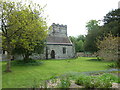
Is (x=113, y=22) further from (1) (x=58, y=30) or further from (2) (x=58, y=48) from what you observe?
(1) (x=58, y=30)

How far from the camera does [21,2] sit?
41.6 feet

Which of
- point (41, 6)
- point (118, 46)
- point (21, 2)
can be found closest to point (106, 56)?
point (118, 46)

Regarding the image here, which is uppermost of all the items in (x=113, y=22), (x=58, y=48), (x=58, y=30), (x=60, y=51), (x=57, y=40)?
(x=58, y=30)

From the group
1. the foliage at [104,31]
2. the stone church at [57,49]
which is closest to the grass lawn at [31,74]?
the foliage at [104,31]

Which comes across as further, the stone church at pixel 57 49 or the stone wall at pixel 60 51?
the stone wall at pixel 60 51

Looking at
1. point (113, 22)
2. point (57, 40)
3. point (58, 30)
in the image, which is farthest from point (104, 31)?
point (58, 30)

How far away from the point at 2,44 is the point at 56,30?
97.8 feet

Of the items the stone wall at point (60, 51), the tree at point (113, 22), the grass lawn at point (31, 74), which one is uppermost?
the tree at point (113, 22)

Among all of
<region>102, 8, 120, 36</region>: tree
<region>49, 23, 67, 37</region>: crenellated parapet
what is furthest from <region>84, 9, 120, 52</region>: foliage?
<region>49, 23, 67, 37</region>: crenellated parapet

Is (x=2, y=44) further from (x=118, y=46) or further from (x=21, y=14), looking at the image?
(x=118, y=46)

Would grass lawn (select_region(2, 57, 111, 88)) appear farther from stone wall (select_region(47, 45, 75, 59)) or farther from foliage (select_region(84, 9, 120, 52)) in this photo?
stone wall (select_region(47, 45, 75, 59))

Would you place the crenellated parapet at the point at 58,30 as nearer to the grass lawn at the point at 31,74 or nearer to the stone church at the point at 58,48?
the stone church at the point at 58,48

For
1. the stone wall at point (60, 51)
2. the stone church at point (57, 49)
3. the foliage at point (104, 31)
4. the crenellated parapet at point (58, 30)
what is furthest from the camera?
the crenellated parapet at point (58, 30)

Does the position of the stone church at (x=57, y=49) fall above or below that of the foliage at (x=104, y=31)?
below
